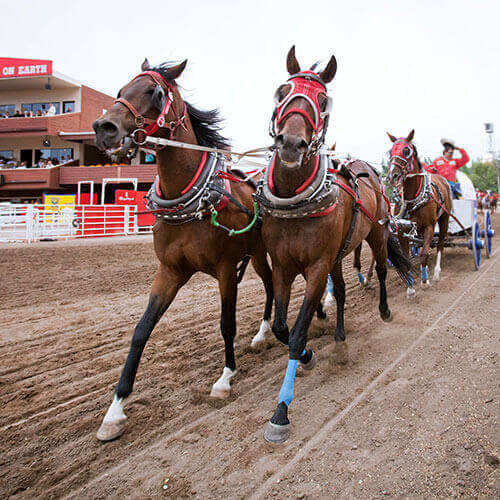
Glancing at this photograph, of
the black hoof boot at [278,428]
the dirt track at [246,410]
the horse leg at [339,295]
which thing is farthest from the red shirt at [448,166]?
the black hoof boot at [278,428]

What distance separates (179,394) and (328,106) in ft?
8.11

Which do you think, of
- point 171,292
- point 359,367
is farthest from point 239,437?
point 359,367

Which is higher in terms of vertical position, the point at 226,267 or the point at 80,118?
the point at 80,118

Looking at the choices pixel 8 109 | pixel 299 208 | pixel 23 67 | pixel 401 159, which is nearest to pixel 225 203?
pixel 299 208

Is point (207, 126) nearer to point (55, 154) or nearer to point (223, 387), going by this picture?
point (223, 387)

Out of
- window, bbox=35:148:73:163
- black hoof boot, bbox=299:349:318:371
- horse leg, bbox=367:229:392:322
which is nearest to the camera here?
black hoof boot, bbox=299:349:318:371

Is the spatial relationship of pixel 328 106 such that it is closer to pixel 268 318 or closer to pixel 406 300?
pixel 268 318

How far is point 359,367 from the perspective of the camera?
133 inches

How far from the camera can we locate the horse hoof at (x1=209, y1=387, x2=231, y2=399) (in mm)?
2873

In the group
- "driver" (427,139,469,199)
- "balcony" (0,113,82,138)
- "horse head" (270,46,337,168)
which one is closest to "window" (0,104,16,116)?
"balcony" (0,113,82,138)

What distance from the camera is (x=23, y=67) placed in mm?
27328

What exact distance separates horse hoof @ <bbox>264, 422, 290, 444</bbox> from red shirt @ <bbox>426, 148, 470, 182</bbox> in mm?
7541

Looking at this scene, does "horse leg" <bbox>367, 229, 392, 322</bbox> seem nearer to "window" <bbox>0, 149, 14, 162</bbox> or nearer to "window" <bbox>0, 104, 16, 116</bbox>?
"window" <bbox>0, 149, 14, 162</bbox>

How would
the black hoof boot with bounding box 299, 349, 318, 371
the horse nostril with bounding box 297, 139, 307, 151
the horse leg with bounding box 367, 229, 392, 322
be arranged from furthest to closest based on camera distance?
the horse leg with bounding box 367, 229, 392, 322
the black hoof boot with bounding box 299, 349, 318, 371
the horse nostril with bounding box 297, 139, 307, 151
